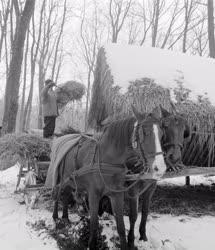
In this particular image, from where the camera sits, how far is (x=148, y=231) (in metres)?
5.71

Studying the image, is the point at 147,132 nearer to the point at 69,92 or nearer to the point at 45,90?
the point at 45,90

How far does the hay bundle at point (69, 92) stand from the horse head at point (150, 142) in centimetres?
525

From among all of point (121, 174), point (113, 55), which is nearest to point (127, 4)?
point (113, 55)

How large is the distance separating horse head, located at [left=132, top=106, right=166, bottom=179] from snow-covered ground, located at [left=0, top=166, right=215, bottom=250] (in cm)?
173

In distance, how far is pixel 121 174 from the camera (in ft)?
14.5

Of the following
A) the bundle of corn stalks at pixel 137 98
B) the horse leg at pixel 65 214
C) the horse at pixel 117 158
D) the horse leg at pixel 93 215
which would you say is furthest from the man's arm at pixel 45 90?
the horse leg at pixel 93 215

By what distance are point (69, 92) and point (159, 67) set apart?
2730 millimetres

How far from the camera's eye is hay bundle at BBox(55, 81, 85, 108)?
30.0 feet

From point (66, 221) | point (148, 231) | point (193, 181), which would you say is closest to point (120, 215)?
point (148, 231)

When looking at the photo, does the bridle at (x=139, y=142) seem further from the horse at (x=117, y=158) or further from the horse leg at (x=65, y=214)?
Answer: the horse leg at (x=65, y=214)

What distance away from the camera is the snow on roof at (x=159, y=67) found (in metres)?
6.93

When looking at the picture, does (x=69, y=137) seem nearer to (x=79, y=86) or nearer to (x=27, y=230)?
(x=27, y=230)

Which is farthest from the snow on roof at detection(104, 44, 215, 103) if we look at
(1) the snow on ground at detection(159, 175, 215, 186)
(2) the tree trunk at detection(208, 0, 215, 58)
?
(2) the tree trunk at detection(208, 0, 215, 58)

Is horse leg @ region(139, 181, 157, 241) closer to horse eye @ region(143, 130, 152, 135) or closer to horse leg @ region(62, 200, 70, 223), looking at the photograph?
horse leg @ region(62, 200, 70, 223)
